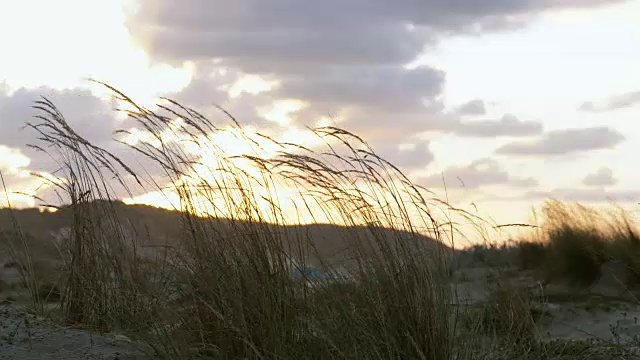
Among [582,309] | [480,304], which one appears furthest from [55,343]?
[582,309]

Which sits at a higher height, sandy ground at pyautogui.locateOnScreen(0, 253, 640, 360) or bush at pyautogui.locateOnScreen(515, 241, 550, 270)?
bush at pyautogui.locateOnScreen(515, 241, 550, 270)

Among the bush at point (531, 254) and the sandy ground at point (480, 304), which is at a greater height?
the bush at point (531, 254)

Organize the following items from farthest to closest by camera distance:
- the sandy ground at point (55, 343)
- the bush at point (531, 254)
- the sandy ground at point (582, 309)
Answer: the bush at point (531, 254)
the sandy ground at point (582, 309)
the sandy ground at point (55, 343)

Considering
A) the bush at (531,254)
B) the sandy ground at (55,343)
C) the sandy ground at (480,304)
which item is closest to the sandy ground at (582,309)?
the sandy ground at (480,304)

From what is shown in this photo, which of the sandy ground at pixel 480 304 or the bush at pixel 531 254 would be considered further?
the bush at pixel 531 254

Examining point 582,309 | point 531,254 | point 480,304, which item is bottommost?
point 582,309

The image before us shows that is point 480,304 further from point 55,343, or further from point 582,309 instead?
point 582,309

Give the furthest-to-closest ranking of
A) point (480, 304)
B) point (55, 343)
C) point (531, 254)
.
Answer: point (531, 254) → point (480, 304) → point (55, 343)

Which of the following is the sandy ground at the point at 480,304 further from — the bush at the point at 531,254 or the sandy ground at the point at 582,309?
the bush at the point at 531,254

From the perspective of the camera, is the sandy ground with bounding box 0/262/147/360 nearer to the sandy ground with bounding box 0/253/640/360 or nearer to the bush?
the sandy ground with bounding box 0/253/640/360

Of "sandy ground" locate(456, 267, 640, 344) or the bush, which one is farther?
the bush

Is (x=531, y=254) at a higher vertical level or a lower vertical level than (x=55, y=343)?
higher

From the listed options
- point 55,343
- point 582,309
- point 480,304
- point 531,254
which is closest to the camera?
point 55,343

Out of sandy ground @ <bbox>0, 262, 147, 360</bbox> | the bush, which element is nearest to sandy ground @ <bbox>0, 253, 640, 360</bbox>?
sandy ground @ <bbox>0, 262, 147, 360</bbox>
